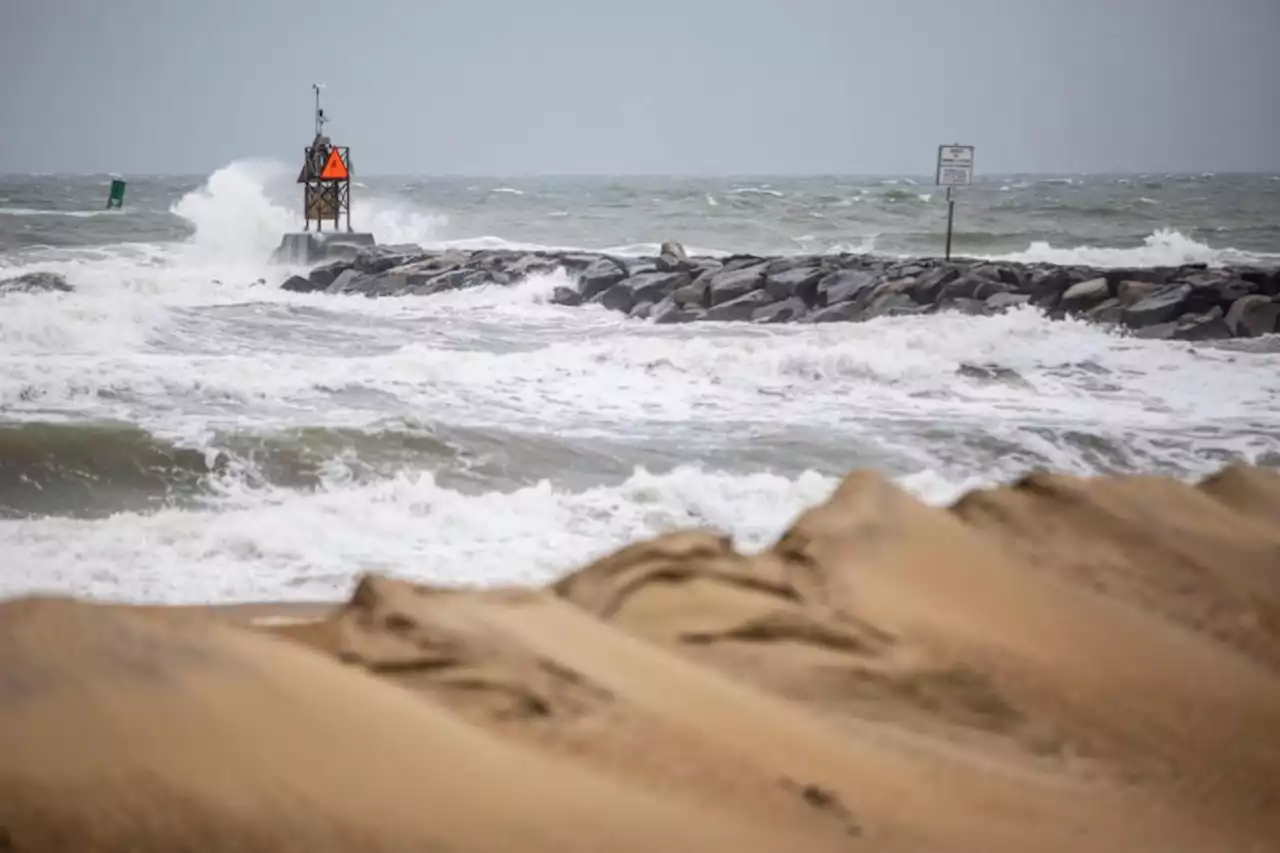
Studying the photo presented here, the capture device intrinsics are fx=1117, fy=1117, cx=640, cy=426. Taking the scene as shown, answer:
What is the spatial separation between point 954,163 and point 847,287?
2.26 m

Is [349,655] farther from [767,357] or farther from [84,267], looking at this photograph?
[84,267]

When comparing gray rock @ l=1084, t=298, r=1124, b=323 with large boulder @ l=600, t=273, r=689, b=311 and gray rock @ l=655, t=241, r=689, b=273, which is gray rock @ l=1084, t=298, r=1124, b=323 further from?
gray rock @ l=655, t=241, r=689, b=273

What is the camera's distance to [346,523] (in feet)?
9.87

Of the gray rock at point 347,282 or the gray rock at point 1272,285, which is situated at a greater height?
the gray rock at point 1272,285

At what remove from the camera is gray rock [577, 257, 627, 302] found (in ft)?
25.5

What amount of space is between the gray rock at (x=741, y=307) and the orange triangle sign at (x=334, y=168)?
2500 mm

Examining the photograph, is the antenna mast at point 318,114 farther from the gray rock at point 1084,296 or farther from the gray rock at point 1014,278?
the gray rock at point 1014,278

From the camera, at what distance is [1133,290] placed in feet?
21.2

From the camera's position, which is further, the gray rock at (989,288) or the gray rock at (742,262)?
the gray rock at (742,262)

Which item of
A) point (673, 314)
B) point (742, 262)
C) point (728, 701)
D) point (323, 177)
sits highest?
point (323, 177)

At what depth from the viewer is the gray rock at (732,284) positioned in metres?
7.66

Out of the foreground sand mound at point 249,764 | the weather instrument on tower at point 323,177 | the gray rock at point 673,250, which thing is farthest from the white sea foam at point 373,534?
the gray rock at point 673,250

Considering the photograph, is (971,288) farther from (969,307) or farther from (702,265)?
(702,265)

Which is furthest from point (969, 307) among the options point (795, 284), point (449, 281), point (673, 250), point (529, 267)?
point (449, 281)
